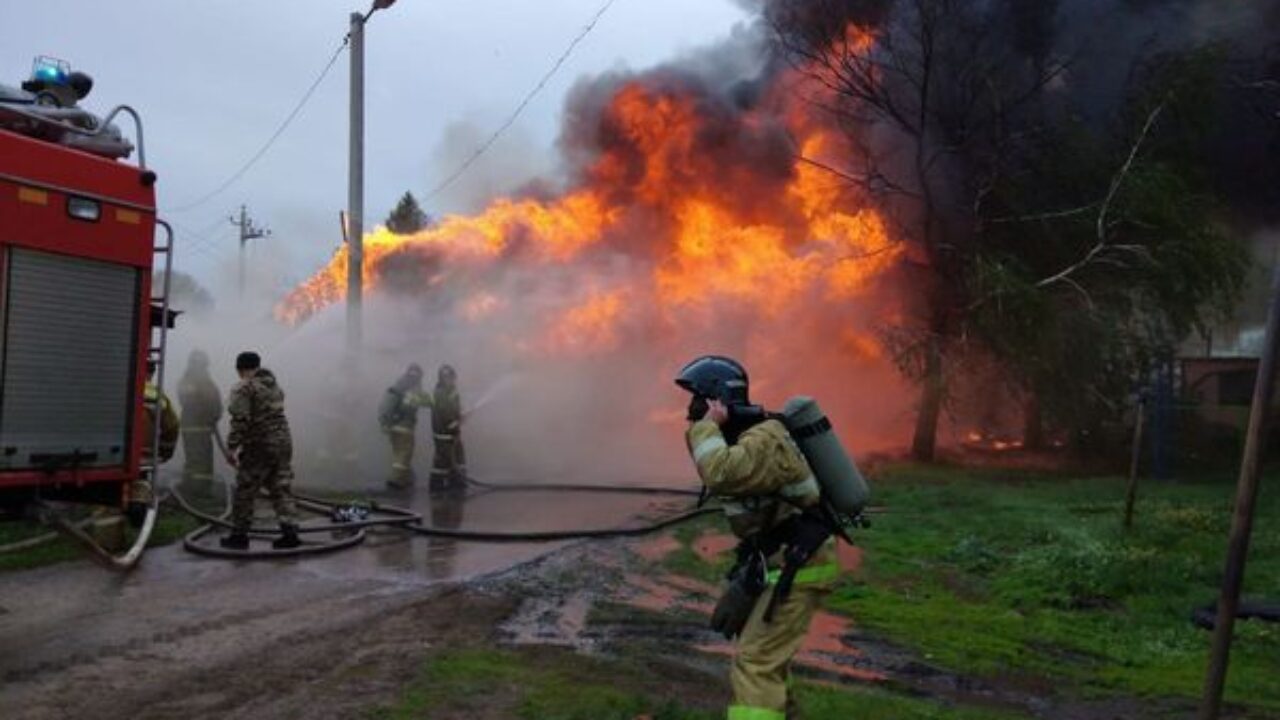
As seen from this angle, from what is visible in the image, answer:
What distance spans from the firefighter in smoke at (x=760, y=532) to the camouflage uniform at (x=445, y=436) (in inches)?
435

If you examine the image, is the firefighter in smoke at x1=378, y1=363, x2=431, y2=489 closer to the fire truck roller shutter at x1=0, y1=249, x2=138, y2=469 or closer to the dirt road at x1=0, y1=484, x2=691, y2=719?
the dirt road at x1=0, y1=484, x2=691, y2=719

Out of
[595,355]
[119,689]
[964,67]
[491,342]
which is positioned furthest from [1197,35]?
[119,689]

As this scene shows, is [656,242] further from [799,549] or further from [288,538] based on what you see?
[799,549]

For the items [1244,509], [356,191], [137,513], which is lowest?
[137,513]

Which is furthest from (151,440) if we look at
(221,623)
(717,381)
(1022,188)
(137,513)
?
(1022,188)

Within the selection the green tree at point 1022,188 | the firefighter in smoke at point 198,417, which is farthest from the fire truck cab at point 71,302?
the green tree at point 1022,188

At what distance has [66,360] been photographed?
5.96 m

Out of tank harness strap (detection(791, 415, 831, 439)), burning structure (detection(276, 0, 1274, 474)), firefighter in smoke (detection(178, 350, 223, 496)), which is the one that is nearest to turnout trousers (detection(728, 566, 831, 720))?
tank harness strap (detection(791, 415, 831, 439))

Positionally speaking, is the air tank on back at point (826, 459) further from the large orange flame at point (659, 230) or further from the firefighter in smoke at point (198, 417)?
the large orange flame at point (659, 230)

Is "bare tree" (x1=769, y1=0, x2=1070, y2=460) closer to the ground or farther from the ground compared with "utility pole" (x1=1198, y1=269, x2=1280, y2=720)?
farther from the ground

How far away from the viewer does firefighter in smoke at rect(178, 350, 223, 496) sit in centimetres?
1300

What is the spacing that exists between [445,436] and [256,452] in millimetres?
5827

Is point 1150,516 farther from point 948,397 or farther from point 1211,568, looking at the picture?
point 948,397

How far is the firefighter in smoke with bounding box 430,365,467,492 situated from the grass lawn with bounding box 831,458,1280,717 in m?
6.04
